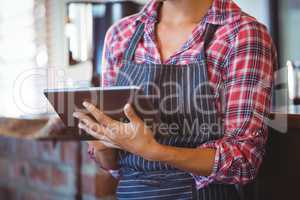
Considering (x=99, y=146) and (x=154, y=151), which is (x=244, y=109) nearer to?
(x=154, y=151)

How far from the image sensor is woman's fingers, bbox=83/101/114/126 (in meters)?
0.74

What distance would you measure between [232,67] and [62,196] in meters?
0.93

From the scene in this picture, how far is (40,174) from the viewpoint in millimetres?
1561

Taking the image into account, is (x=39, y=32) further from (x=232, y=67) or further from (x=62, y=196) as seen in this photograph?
(x=232, y=67)

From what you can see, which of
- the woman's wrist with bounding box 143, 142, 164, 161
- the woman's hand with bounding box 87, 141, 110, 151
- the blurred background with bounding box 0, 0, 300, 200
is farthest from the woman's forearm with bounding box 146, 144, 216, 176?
the blurred background with bounding box 0, 0, 300, 200

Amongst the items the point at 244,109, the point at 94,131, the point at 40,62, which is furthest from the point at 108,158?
the point at 40,62

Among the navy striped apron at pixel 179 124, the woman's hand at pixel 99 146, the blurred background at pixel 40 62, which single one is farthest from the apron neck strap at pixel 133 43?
the blurred background at pixel 40 62

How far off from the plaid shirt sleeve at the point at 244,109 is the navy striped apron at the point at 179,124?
38 mm

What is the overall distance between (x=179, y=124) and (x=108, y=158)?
0.18m

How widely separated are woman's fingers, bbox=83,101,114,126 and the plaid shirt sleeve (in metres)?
0.18

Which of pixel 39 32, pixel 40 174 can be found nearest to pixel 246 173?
pixel 40 174

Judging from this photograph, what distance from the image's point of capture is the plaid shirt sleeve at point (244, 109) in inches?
29.5

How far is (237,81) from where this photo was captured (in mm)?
762

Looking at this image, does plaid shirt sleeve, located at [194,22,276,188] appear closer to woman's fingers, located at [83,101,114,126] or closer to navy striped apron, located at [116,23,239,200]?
navy striped apron, located at [116,23,239,200]
